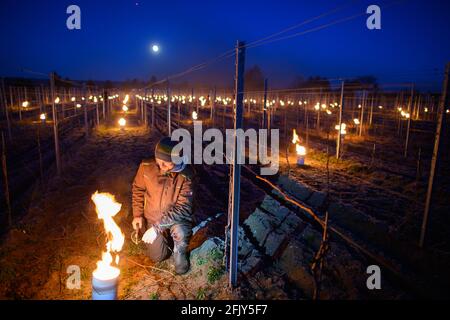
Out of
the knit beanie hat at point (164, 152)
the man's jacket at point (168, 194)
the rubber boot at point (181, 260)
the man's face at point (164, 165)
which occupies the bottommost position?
the rubber boot at point (181, 260)

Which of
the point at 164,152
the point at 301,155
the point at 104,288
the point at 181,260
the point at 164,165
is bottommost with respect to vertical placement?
the point at 181,260

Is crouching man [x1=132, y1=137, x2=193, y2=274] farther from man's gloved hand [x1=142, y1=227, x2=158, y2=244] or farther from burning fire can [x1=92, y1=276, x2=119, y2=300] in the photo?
burning fire can [x1=92, y1=276, x2=119, y2=300]

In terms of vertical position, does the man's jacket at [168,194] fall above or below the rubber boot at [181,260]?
above

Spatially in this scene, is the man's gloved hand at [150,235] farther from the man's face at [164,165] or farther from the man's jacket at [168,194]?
the man's face at [164,165]

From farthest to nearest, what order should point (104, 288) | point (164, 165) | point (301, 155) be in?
point (301, 155)
point (164, 165)
point (104, 288)

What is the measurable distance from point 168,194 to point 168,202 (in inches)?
4.7

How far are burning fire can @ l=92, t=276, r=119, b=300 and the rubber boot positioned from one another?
1.04m

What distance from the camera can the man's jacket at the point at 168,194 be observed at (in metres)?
4.30

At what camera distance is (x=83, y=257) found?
473 centimetres

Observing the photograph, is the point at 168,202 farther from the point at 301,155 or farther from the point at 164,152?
the point at 301,155

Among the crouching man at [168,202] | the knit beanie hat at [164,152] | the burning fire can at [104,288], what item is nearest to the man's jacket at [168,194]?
the crouching man at [168,202]

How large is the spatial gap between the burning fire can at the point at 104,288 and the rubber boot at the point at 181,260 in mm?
1042

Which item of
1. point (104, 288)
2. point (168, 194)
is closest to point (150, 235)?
point (168, 194)

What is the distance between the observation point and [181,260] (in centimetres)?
432
